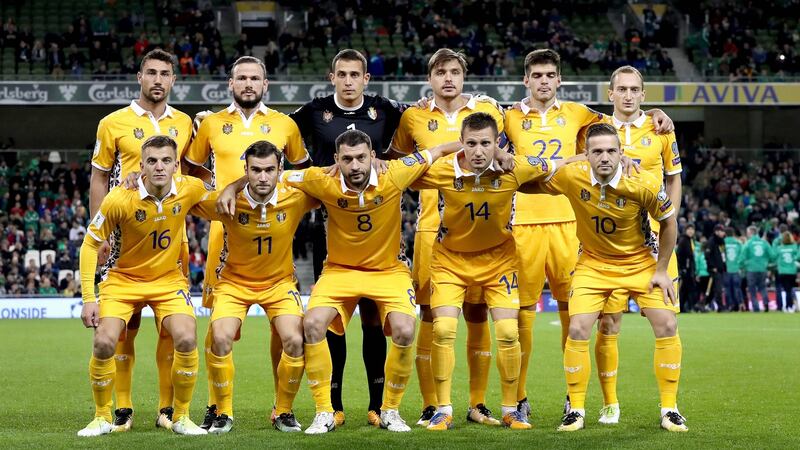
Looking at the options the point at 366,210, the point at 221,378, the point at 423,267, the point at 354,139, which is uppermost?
the point at 354,139

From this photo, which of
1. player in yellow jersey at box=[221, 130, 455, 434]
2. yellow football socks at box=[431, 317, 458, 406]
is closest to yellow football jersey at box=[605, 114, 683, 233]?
player in yellow jersey at box=[221, 130, 455, 434]

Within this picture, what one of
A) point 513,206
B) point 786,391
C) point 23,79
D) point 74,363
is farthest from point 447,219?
point 23,79

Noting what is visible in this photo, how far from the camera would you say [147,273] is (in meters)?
7.61

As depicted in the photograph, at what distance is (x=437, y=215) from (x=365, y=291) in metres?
0.92

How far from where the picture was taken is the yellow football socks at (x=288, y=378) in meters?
7.48

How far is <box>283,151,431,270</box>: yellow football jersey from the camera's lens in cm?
755

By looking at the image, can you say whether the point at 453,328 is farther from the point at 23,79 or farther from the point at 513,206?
the point at 23,79

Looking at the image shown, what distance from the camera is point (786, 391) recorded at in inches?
386

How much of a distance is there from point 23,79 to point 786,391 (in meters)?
22.8

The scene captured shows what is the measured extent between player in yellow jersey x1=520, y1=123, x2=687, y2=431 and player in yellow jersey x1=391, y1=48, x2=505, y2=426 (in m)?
0.69

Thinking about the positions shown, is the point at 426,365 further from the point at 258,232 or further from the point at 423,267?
the point at 258,232

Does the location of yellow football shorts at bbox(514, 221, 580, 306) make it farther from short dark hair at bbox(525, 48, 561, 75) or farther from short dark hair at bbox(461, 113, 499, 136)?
short dark hair at bbox(525, 48, 561, 75)

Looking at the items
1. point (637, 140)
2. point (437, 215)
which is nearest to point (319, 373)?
point (437, 215)

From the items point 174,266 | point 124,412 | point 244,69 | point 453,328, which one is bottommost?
point 124,412
